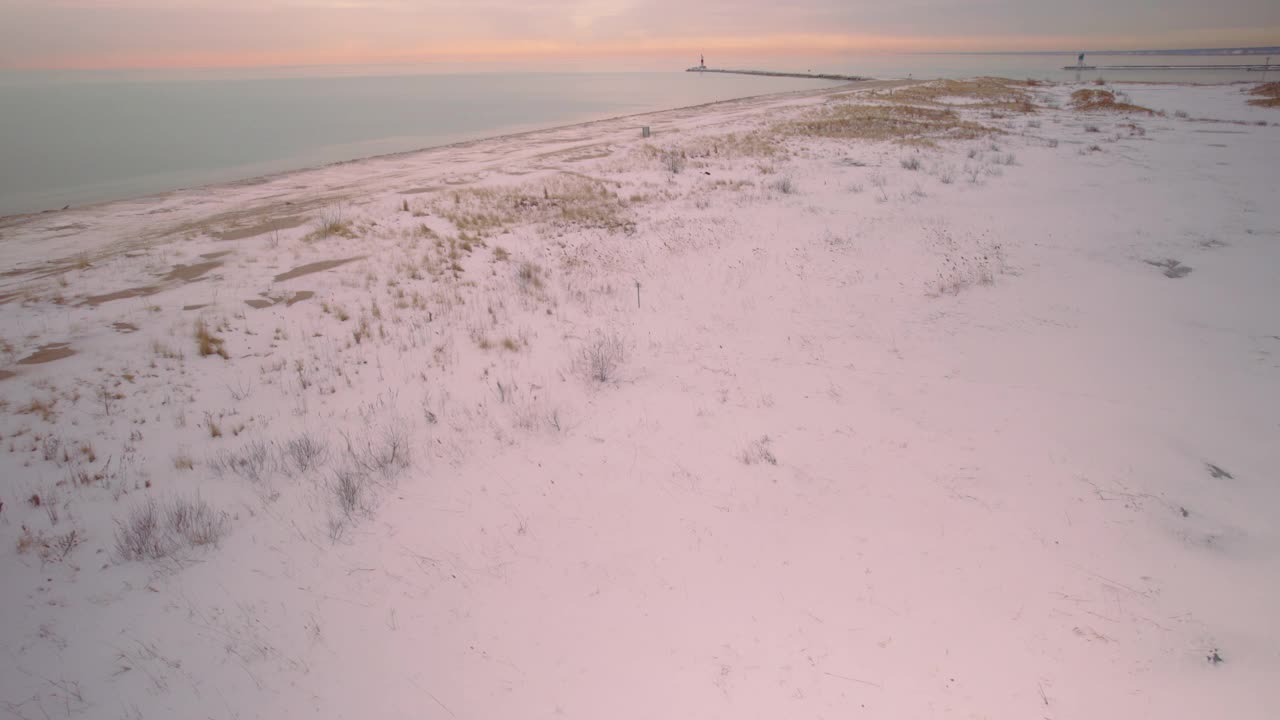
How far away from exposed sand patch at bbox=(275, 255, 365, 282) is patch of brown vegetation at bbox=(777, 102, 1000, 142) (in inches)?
968

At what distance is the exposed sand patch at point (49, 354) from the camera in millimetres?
7594

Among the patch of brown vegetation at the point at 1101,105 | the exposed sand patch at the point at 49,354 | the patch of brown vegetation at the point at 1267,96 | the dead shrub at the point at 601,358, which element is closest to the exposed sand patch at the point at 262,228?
the exposed sand patch at the point at 49,354

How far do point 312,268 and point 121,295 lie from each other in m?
3.17

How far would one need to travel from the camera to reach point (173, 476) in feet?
17.9

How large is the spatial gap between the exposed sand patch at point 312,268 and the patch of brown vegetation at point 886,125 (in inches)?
968

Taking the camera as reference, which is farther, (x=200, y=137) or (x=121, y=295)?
(x=200, y=137)

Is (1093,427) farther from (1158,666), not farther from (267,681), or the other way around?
(267,681)

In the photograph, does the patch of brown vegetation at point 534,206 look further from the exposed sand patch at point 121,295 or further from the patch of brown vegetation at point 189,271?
the exposed sand patch at point 121,295

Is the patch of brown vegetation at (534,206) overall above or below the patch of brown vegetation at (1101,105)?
below

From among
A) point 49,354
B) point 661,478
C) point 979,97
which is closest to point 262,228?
point 49,354

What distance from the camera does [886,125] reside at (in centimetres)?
3120

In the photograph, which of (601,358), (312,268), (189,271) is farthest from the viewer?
(312,268)

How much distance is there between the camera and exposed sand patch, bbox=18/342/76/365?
24.9 feet

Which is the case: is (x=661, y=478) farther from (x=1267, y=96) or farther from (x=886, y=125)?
(x=1267, y=96)
